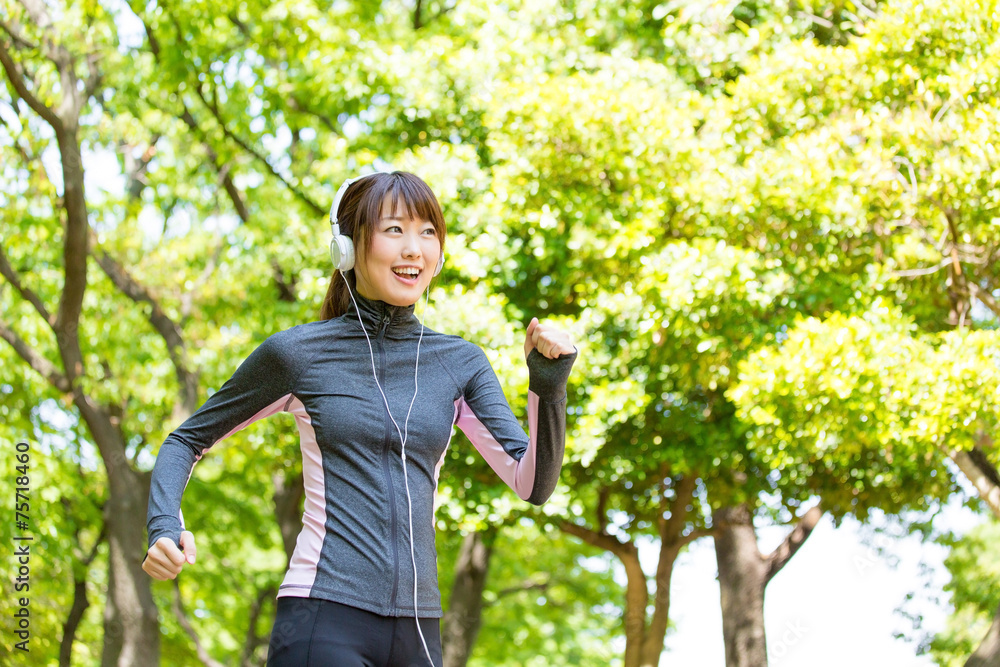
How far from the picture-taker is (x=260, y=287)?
11.2 m

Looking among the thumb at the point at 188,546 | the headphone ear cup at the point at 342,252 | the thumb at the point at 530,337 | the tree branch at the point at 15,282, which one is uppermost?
the tree branch at the point at 15,282

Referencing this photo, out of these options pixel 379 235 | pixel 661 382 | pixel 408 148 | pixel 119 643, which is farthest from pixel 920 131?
pixel 119 643

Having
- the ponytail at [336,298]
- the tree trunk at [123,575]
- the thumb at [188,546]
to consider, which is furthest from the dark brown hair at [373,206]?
the tree trunk at [123,575]

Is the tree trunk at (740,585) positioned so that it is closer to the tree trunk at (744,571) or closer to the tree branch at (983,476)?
the tree trunk at (744,571)

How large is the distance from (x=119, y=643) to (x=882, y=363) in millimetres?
7609

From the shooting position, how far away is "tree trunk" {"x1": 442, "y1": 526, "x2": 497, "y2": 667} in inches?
458

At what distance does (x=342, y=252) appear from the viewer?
2.23 meters

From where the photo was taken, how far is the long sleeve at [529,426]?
1938mm

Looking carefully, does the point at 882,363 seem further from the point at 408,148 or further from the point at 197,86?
the point at 197,86

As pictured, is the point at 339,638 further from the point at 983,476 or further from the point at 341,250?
the point at 983,476

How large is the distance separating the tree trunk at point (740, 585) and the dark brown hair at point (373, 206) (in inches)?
345

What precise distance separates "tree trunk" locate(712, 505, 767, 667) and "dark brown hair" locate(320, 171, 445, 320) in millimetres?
8753

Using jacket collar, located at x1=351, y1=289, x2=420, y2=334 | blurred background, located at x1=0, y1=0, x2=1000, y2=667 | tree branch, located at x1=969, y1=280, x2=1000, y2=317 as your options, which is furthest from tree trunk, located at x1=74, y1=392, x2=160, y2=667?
jacket collar, located at x1=351, y1=289, x2=420, y2=334

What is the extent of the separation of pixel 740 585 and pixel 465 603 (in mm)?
3379
